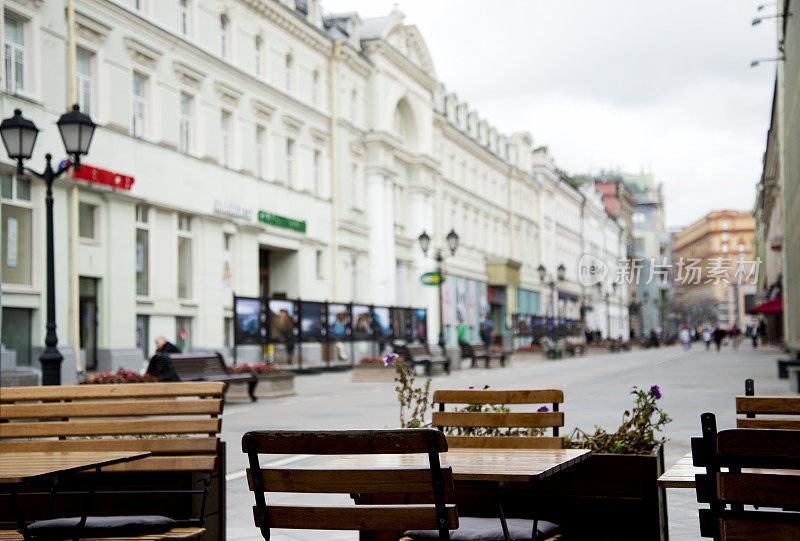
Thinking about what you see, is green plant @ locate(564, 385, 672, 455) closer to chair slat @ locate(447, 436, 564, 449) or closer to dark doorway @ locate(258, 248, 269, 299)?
chair slat @ locate(447, 436, 564, 449)

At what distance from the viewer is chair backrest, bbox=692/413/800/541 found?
144 inches

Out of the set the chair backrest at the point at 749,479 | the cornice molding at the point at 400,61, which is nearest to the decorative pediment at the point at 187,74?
the cornice molding at the point at 400,61

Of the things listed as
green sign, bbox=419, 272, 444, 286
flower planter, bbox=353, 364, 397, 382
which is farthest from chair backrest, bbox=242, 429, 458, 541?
green sign, bbox=419, 272, 444, 286

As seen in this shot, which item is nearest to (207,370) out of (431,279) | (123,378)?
(123,378)

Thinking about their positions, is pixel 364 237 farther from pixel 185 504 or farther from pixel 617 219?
pixel 617 219

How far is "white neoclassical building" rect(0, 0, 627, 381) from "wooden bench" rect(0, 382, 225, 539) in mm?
19201

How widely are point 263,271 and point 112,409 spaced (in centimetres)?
3431

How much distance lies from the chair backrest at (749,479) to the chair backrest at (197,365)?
57.2 ft

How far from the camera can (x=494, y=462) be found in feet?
15.7

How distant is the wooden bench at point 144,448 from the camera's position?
5.50m

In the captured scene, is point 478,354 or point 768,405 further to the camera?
point 478,354

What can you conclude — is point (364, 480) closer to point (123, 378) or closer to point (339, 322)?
point (123, 378)

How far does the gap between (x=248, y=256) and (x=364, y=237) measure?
1106cm

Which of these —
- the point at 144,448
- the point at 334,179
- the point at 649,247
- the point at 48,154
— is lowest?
the point at 144,448
